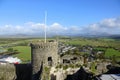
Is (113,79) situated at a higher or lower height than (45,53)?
lower

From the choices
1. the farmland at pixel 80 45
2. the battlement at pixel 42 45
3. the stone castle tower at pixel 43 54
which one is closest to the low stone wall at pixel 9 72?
the farmland at pixel 80 45

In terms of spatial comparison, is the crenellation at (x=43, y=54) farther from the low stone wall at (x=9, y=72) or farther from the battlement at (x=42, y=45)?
the low stone wall at (x=9, y=72)

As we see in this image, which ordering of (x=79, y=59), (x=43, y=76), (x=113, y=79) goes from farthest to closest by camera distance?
(x=79, y=59), (x=43, y=76), (x=113, y=79)

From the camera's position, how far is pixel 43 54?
755 inches

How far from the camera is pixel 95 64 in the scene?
21.9 m

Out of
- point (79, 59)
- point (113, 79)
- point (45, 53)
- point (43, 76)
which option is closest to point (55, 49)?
point (45, 53)

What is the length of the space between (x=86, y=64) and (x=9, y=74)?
296 inches

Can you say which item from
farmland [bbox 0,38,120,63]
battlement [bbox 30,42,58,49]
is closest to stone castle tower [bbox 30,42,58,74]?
battlement [bbox 30,42,58,49]

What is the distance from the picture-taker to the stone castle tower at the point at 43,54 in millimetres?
19188

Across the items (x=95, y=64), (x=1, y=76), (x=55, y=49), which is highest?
(x=55, y=49)

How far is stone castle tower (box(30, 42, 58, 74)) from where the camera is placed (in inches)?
755

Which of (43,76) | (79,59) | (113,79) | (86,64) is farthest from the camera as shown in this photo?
(79,59)

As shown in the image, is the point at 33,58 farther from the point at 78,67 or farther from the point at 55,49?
the point at 78,67

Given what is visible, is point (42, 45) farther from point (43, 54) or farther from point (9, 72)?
point (9, 72)
